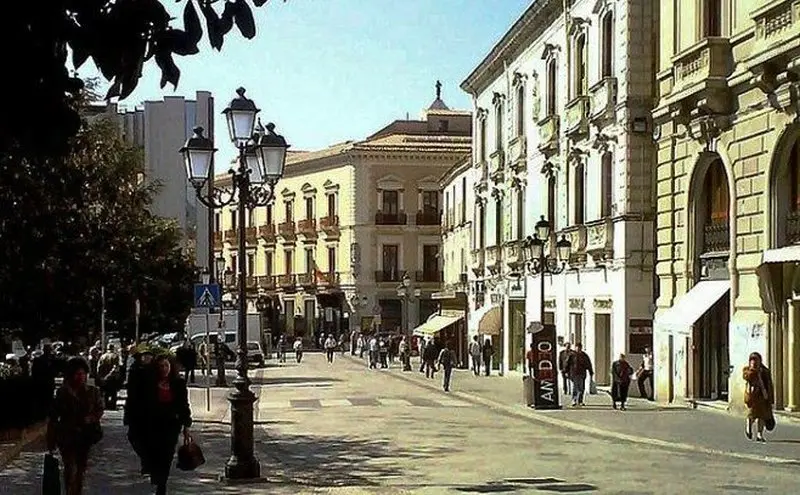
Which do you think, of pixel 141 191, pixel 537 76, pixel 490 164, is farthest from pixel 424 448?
pixel 490 164

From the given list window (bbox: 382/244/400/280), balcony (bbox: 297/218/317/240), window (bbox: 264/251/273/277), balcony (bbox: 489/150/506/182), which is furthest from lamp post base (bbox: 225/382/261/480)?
window (bbox: 264/251/273/277)

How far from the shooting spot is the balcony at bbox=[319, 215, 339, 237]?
89.5 metres

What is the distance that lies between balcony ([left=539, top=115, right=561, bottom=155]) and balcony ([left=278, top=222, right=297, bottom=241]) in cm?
5237

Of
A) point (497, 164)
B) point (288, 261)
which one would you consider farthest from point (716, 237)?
point (288, 261)

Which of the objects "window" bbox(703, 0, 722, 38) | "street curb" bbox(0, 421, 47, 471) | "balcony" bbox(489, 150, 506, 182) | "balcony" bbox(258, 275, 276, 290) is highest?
"window" bbox(703, 0, 722, 38)

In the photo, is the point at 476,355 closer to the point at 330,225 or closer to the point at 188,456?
the point at 330,225

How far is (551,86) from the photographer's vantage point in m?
43.8

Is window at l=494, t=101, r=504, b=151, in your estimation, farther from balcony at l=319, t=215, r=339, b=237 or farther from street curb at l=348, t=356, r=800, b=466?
balcony at l=319, t=215, r=339, b=237

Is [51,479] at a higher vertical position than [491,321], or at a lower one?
lower

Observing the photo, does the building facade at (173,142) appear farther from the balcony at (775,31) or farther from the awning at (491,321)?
the balcony at (775,31)

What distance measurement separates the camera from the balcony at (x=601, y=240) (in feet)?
119

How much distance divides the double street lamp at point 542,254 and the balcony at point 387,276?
4230 centimetres

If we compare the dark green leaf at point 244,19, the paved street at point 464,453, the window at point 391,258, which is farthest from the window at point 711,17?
the window at point 391,258

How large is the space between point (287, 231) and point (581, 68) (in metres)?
58.2
